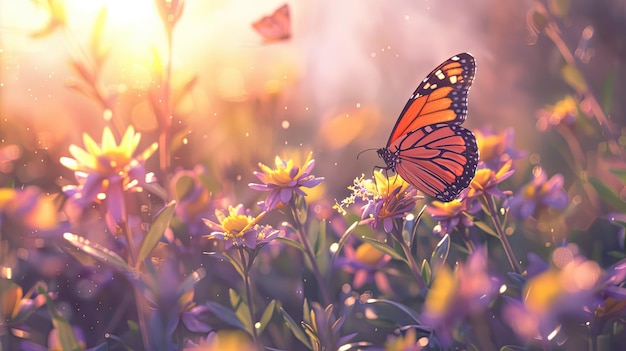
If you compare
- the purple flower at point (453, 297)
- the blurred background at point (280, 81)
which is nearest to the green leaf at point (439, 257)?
the purple flower at point (453, 297)

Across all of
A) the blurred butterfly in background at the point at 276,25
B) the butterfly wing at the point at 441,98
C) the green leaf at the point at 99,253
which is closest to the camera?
the green leaf at the point at 99,253

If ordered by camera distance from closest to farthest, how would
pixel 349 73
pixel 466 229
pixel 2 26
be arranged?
1. pixel 466 229
2. pixel 2 26
3. pixel 349 73

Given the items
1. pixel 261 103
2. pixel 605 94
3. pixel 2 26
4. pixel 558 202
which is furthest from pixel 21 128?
pixel 605 94

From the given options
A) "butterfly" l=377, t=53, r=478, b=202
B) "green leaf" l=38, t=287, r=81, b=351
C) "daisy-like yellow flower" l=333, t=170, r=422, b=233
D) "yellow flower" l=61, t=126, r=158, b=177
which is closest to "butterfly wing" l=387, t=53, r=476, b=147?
"butterfly" l=377, t=53, r=478, b=202

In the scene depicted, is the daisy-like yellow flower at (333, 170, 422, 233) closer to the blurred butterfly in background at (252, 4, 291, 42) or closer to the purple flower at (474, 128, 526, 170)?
the purple flower at (474, 128, 526, 170)

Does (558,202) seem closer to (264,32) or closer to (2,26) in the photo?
(264,32)

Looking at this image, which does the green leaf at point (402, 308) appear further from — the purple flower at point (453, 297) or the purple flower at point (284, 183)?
the purple flower at point (284, 183)
